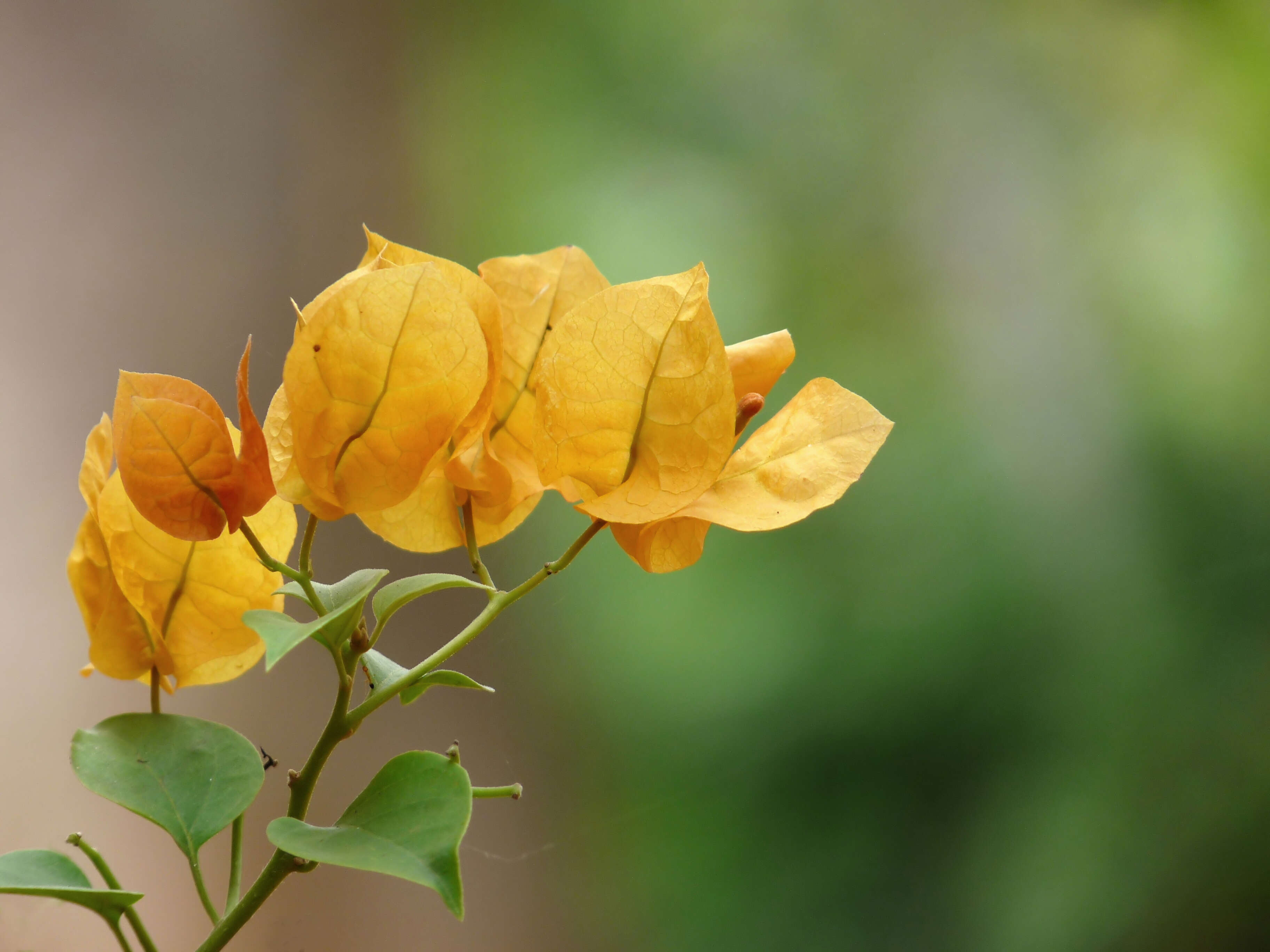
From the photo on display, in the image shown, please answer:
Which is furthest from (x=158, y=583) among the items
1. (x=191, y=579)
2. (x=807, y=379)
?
(x=807, y=379)

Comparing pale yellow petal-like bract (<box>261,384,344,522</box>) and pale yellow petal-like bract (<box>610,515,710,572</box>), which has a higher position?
pale yellow petal-like bract (<box>261,384,344,522</box>)

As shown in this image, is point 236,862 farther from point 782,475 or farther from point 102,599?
point 782,475

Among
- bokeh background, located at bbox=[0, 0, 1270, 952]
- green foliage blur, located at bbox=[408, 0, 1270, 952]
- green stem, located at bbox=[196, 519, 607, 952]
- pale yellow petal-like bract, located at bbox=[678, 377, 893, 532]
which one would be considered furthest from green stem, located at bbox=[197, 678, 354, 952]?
green foliage blur, located at bbox=[408, 0, 1270, 952]

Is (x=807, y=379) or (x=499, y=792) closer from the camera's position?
(x=499, y=792)

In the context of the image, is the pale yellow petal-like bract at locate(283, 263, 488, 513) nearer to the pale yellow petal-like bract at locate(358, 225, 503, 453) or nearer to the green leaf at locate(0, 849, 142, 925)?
the pale yellow petal-like bract at locate(358, 225, 503, 453)

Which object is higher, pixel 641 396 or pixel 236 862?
pixel 641 396

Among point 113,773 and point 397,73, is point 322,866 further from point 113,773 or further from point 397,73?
point 397,73

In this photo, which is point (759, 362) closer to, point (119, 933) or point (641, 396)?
point (641, 396)
